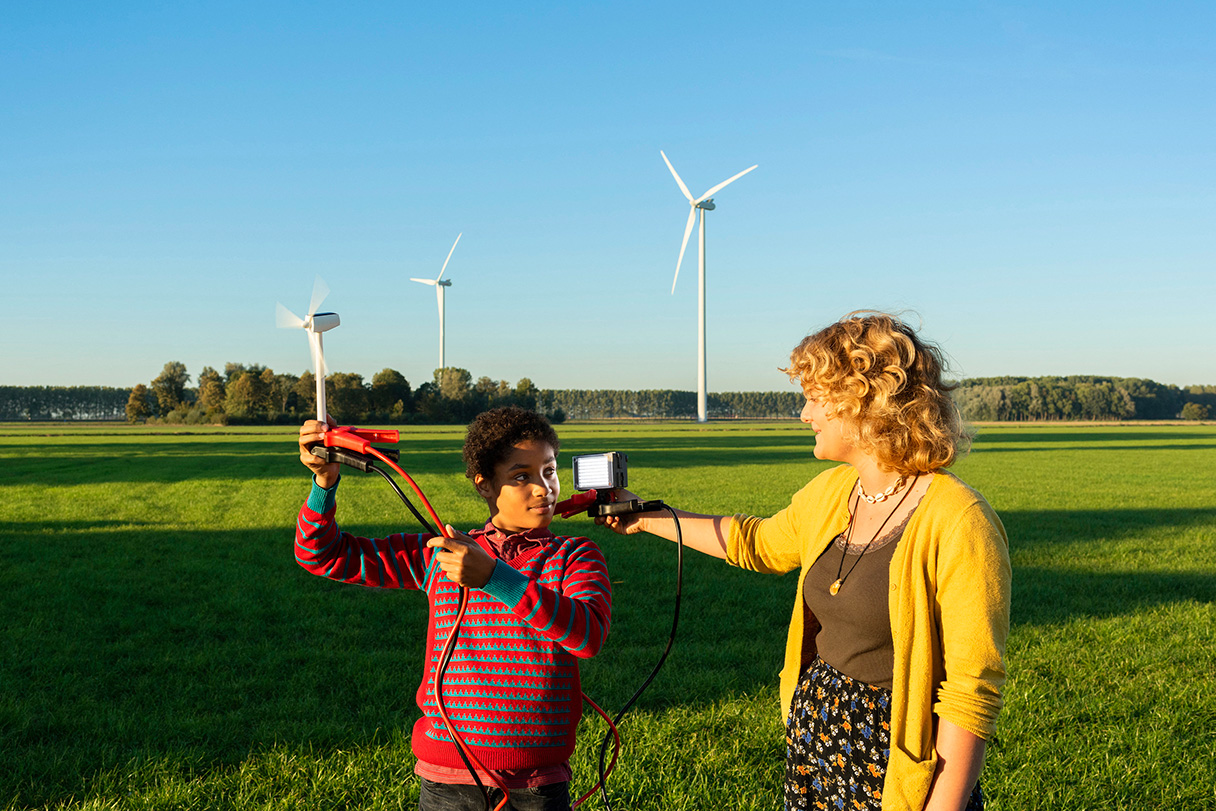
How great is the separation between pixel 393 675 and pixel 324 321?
473 cm

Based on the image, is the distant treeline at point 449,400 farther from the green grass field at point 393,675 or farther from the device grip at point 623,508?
the device grip at point 623,508

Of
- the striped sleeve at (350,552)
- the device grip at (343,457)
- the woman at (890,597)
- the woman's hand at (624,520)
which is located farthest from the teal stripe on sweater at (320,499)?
the woman at (890,597)

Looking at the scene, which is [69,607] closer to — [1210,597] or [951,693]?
[951,693]

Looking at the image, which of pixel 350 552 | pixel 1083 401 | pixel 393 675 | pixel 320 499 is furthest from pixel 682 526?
pixel 1083 401

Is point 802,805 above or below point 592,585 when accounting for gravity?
below

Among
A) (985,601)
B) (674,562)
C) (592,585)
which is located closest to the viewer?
(985,601)

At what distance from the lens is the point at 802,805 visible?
2.54 metres

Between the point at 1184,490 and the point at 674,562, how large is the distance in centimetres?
1862

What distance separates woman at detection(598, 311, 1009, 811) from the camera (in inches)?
81.9

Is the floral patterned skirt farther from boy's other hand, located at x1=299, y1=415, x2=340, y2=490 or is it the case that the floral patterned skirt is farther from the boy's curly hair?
boy's other hand, located at x1=299, y1=415, x2=340, y2=490

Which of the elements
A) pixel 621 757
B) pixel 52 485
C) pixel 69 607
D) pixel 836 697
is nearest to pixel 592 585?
pixel 836 697

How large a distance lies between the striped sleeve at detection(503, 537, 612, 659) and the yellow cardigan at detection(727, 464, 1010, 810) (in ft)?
2.60

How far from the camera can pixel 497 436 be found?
7.98 feet

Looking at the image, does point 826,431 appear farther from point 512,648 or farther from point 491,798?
point 491,798
